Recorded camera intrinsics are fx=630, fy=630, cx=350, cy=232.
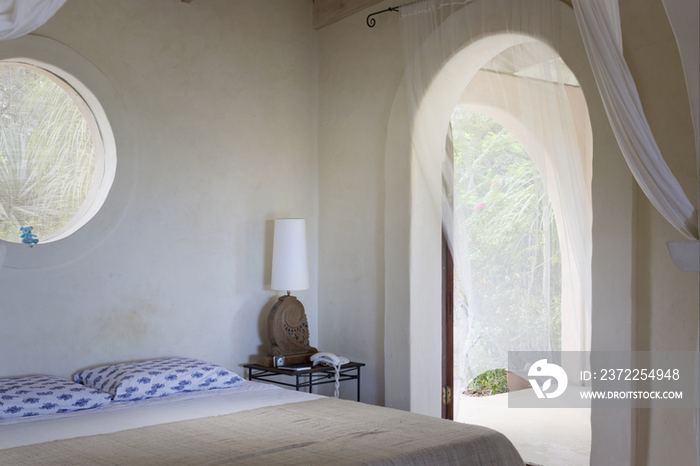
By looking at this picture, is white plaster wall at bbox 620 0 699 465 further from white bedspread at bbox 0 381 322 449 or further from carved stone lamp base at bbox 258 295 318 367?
carved stone lamp base at bbox 258 295 318 367

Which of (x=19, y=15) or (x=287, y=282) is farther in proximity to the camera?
(x=287, y=282)

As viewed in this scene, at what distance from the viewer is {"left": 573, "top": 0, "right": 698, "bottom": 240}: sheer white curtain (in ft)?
6.84

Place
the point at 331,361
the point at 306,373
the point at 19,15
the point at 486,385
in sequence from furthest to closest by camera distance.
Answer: the point at 486,385, the point at 331,361, the point at 306,373, the point at 19,15

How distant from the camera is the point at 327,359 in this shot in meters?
3.88

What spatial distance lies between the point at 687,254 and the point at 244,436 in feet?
5.52

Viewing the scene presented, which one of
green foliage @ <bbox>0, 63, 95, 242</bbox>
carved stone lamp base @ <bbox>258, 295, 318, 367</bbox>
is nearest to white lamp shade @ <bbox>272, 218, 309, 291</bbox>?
carved stone lamp base @ <bbox>258, 295, 318, 367</bbox>

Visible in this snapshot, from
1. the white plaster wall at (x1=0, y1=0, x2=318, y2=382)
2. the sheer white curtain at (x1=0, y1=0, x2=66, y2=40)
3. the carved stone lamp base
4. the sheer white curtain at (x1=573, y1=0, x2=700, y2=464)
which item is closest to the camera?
the sheer white curtain at (x1=0, y1=0, x2=66, y2=40)

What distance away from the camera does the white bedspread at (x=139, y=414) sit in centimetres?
247

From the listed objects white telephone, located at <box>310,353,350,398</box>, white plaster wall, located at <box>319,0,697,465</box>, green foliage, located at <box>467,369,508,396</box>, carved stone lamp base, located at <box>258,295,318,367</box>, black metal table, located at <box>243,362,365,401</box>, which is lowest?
green foliage, located at <box>467,369,508,396</box>

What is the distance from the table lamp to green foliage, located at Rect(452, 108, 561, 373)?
3.47ft

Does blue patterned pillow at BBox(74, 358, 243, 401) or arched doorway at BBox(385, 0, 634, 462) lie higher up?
arched doorway at BBox(385, 0, 634, 462)

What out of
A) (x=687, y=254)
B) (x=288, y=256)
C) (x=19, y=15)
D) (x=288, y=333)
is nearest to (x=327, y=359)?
(x=288, y=333)

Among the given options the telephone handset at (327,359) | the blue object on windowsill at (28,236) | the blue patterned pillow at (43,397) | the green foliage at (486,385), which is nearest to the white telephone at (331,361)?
the telephone handset at (327,359)

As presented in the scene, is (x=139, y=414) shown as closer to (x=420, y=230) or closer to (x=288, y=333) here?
(x=288, y=333)
